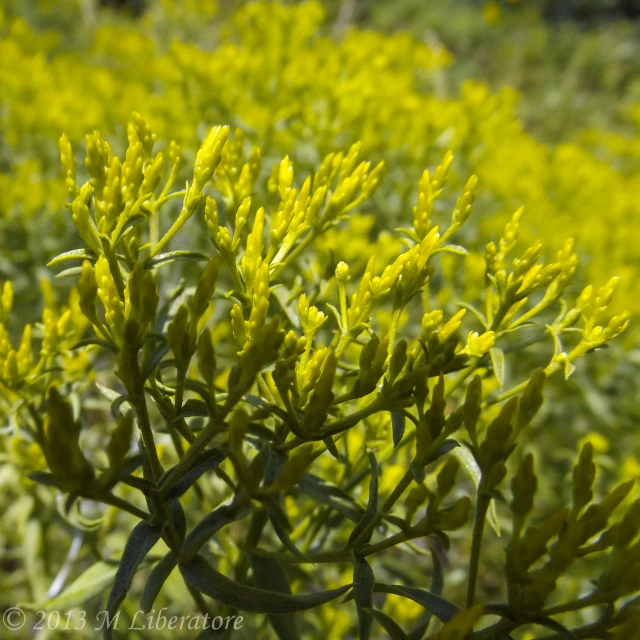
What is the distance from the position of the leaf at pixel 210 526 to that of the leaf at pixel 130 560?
5 cm

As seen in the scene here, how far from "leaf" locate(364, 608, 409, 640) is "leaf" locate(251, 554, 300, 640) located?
0.65ft

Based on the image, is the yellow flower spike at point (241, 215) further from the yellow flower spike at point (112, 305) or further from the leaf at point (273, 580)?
the leaf at point (273, 580)

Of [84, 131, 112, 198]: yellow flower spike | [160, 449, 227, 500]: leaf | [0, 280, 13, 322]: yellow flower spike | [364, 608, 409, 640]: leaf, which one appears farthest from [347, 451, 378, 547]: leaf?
[0, 280, 13, 322]: yellow flower spike

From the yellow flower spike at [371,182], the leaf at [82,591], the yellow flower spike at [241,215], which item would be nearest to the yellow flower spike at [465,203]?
the yellow flower spike at [371,182]

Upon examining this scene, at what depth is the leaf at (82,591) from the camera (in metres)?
1.28

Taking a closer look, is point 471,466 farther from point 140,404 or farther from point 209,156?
point 209,156

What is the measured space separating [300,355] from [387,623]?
41 cm

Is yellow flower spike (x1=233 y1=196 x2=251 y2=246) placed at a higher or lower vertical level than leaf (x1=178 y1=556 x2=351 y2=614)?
higher

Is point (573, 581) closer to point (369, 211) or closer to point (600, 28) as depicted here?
point (369, 211)

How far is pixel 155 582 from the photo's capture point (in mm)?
953

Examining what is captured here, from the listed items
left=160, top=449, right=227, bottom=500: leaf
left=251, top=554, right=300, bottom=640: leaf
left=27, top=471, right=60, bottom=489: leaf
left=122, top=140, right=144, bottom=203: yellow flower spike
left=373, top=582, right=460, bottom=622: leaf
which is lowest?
left=251, top=554, right=300, bottom=640: leaf

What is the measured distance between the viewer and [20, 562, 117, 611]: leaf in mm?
1277

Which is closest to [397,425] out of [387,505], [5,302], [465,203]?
[387,505]

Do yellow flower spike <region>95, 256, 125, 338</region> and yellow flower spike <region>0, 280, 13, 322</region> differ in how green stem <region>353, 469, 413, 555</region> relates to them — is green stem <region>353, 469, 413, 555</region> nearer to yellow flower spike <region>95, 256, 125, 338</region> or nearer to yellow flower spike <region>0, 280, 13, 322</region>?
yellow flower spike <region>95, 256, 125, 338</region>
